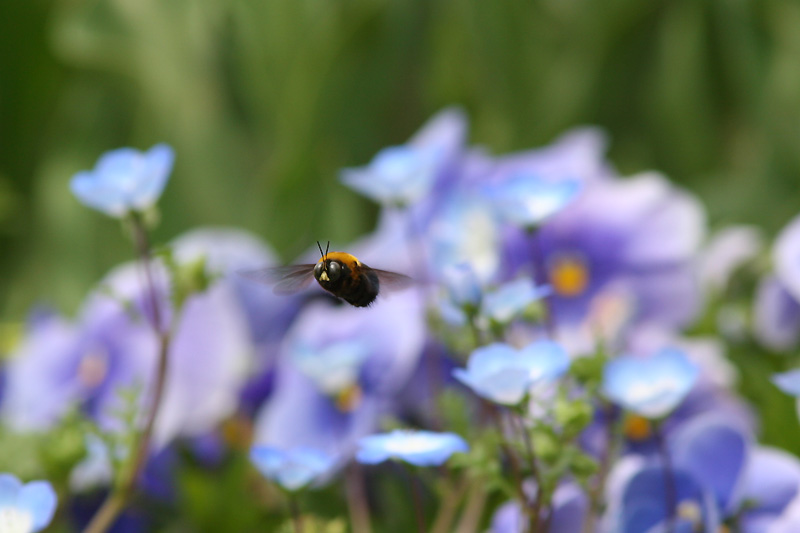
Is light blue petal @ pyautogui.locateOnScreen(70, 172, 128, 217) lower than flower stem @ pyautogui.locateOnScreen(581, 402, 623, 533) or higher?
higher

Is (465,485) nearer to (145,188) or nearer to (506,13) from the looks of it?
(145,188)

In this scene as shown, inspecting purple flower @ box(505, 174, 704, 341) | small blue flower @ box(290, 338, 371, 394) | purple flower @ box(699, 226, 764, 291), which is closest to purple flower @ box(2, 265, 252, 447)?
small blue flower @ box(290, 338, 371, 394)

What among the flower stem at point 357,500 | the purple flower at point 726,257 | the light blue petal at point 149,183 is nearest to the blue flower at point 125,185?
the light blue petal at point 149,183

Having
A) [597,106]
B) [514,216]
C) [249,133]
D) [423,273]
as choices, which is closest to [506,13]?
[597,106]

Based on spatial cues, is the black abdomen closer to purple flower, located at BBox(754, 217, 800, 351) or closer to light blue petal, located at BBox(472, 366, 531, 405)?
light blue petal, located at BBox(472, 366, 531, 405)

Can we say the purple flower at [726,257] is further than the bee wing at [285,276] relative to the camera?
Yes

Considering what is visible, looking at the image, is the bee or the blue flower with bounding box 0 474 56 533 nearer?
the blue flower with bounding box 0 474 56 533

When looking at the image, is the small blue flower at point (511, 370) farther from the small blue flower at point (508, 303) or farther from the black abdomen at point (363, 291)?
the black abdomen at point (363, 291)
